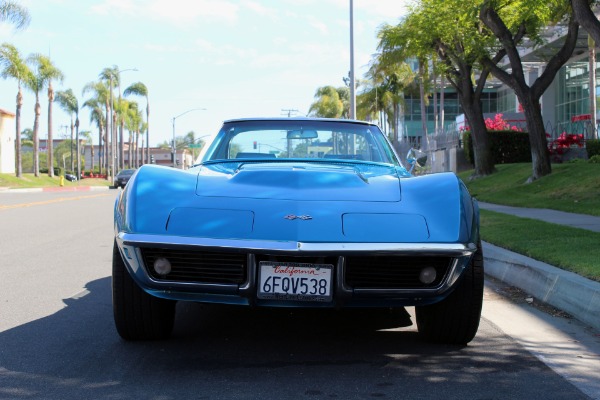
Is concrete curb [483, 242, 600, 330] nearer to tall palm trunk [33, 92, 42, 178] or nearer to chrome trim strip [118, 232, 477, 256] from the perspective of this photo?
chrome trim strip [118, 232, 477, 256]

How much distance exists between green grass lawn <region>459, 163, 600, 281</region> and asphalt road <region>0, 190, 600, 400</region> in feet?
4.40

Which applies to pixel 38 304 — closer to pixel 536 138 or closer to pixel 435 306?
pixel 435 306

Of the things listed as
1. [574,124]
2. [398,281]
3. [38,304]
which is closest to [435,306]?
[398,281]

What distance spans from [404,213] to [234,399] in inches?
52.7

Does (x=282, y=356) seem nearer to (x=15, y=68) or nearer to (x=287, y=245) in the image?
(x=287, y=245)

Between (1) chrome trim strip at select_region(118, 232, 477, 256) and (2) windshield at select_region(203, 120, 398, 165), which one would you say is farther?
(2) windshield at select_region(203, 120, 398, 165)

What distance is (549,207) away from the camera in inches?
635

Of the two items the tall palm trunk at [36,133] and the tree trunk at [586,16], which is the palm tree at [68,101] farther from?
the tree trunk at [586,16]

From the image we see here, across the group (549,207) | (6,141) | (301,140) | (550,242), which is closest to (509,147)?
(549,207)

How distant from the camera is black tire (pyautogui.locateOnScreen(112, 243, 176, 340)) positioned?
4336 mm

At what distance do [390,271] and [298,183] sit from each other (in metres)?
0.79

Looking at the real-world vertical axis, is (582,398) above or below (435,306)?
below

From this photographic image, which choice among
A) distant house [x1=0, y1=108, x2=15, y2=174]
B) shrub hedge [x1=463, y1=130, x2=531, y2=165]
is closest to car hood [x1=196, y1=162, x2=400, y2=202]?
shrub hedge [x1=463, y1=130, x2=531, y2=165]

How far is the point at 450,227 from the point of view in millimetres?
4055
